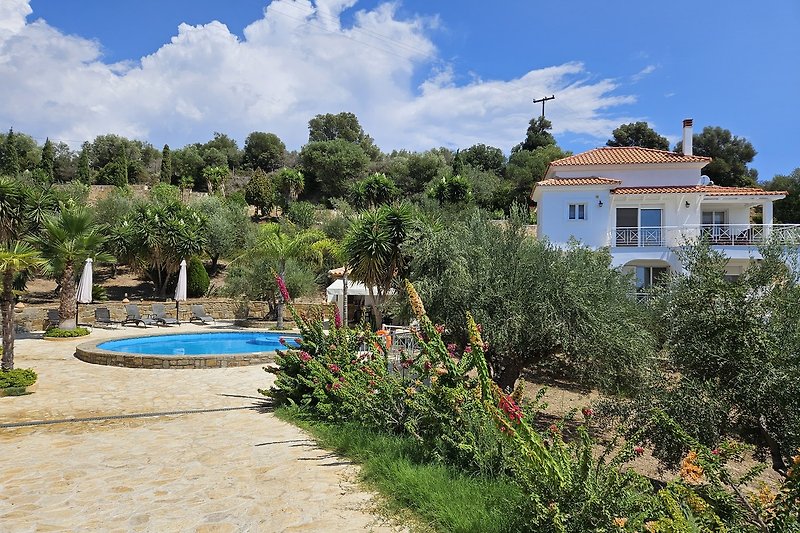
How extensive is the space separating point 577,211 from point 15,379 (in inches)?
824

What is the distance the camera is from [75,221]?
18688 mm

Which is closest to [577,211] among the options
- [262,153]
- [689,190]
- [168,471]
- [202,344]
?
[689,190]

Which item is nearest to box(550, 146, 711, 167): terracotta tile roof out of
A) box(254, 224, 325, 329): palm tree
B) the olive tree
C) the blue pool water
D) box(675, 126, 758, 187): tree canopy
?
box(254, 224, 325, 329): palm tree

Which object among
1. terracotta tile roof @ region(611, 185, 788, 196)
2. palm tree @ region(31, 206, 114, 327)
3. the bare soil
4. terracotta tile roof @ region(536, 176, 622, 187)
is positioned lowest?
the bare soil

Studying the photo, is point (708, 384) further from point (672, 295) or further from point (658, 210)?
point (658, 210)

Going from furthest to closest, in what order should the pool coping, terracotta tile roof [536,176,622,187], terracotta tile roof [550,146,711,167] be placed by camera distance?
terracotta tile roof [550,146,711,167] < terracotta tile roof [536,176,622,187] < the pool coping

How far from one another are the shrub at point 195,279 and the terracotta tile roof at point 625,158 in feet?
68.3

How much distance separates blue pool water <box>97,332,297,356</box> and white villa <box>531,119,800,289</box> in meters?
12.2

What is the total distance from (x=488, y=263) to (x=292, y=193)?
138ft

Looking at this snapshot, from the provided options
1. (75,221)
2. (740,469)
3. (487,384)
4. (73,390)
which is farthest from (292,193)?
(487,384)

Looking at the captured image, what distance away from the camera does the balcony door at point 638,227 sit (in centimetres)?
2284

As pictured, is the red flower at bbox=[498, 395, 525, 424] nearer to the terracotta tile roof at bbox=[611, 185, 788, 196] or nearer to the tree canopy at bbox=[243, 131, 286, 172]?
the terracotta tile roof at bbox=[611, 185, 788, 196]

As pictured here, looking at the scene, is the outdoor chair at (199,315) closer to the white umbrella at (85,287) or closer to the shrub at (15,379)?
the white umbrella at (85,287)

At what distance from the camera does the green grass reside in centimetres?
420
